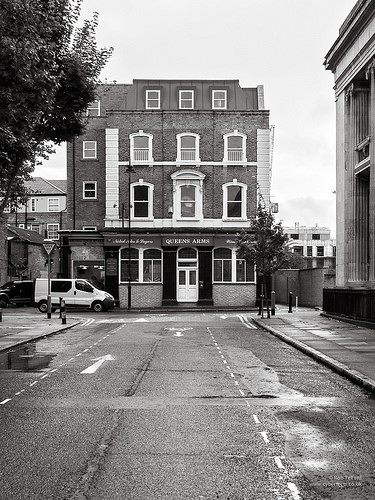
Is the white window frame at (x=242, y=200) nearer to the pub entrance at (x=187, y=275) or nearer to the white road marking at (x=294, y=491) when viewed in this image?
the pub entrance at (x=187, y=275)

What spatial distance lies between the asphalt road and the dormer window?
115 ft

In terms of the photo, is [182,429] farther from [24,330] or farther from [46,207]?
[46,207]

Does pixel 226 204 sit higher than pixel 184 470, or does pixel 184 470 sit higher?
pixel 226 204

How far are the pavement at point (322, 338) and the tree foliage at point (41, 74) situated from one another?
6.15 metres

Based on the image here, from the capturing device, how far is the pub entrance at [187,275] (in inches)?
1884

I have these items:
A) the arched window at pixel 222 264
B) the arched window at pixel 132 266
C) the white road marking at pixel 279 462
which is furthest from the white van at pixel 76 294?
the white road marking at pixel 279 462

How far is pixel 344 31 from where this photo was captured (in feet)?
96.2

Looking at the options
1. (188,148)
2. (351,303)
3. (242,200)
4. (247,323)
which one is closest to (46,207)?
(188,148)

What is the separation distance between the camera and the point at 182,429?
873 cm

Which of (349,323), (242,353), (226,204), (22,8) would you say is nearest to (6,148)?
(22,8)

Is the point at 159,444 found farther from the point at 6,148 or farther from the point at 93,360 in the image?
the point at 6,148

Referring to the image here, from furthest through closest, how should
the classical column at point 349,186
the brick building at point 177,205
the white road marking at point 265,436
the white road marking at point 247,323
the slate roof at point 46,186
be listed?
the slate roof at point 46,186 → the brick building at point 177,205 → the classical column at point 349,186 → the white road marking at point 247,323 → the white road marking at point 265,436

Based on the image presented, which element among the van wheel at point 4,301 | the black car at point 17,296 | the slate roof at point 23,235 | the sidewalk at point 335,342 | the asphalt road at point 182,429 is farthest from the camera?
the slate roof at point 23,235

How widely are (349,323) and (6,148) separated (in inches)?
610
